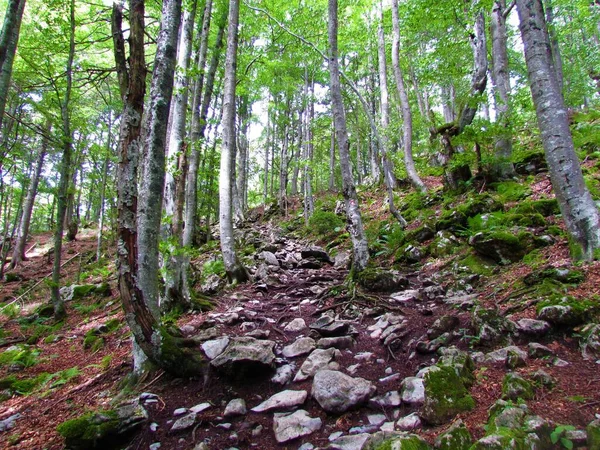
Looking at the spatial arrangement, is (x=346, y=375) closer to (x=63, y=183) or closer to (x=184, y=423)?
(x=184, y=423)

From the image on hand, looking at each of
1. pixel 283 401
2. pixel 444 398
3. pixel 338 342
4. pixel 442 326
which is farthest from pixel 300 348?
pixel 444 398

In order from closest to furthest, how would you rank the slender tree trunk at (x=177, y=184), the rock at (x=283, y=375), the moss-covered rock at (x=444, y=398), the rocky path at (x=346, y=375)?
Result: the moss-covered rock at (x=444, y=398)
the rocky path at (x=346, y=375)
the rock at (x=283, y=375)
the slender tree trunk at (x=177, y=184)

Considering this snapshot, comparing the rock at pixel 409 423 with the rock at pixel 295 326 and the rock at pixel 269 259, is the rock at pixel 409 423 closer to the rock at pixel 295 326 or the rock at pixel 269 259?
the rock at pixel 295 326

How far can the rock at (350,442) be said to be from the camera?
102 inches

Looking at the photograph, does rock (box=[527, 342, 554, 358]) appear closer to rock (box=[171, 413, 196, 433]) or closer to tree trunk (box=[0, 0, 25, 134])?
rock (box=[171, 413, 196, 433])

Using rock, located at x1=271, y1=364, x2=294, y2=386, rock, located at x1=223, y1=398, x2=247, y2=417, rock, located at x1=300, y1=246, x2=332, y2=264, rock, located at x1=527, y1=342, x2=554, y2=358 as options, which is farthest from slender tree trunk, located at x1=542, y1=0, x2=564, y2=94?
rock, located at x1=223, y1=398, x2=247, y2=417

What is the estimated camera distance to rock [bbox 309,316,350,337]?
197 inches

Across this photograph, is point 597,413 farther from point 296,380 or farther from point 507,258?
point 507,258

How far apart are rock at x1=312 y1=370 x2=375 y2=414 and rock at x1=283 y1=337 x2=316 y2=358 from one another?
1.09 meters

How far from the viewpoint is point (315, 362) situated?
412 cm

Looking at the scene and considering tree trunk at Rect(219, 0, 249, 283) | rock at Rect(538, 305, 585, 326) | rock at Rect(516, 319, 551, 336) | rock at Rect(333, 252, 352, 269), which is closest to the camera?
rock at Rect(538, 305, 585, 326)

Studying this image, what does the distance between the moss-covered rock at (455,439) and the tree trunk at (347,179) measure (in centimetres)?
482

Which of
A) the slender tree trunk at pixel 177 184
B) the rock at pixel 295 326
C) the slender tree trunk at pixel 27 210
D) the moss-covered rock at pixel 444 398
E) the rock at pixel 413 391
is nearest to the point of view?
the moss-covered rock at pixel 444 398

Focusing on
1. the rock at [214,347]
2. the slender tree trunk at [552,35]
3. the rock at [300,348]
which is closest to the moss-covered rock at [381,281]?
the rock at [300,348]
